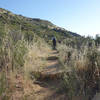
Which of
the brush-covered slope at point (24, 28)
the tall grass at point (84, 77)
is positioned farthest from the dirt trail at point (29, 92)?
the brush-covered slope at point (24, 28)

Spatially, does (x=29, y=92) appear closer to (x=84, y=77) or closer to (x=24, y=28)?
(x=84, y=77)

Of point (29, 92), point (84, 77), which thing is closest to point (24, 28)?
point (29, 92)

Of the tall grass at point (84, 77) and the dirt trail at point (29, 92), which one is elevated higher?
the tall grass at point (84, 77)

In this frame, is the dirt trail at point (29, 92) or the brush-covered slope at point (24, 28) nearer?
the dirt trail at point (29, 92)

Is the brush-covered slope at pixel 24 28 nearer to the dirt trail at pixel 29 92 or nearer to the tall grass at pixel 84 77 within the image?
the dirt trail at pixel 29 92

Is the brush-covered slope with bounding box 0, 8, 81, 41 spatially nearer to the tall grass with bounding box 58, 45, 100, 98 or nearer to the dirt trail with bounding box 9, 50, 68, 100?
the dirt trail with bounding box 9, 50, 68, 100

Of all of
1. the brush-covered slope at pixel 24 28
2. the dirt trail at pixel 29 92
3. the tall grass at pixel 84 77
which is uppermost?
the brush-covered slope at pixel 24 28

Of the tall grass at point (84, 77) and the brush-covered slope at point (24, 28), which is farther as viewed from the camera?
the brush-covered slope at point (24, 28)

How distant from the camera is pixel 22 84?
2.41 m

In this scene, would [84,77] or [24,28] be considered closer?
[84,77]

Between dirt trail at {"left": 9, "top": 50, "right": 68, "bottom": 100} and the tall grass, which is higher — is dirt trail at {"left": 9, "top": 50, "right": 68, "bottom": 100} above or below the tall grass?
below

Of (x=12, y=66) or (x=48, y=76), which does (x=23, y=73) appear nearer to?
(x=12, y=66)

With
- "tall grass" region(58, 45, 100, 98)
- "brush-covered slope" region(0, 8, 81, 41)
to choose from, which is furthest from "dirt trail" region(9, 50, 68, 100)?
"brush-covered slope" region(0, 8, 81, 41)

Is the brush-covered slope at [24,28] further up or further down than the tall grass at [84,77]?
further up
